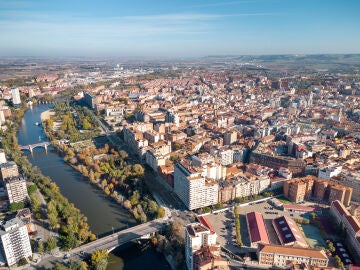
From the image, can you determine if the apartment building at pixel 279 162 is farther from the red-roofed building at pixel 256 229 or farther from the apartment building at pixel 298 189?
the red-roofed building at pixel 256 229

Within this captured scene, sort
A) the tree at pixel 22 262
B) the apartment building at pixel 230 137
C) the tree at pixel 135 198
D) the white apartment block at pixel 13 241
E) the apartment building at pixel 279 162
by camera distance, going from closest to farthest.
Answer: the white apartment block at pixel 13 241 → the tree at pixel 22 262 → the tree at pixel 135 198 → the apartment building at pixel 279 162 → the apartment building at pixel 230 137

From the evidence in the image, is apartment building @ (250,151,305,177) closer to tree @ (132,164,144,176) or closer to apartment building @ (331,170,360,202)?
apartment building @ (331,170,360,202)

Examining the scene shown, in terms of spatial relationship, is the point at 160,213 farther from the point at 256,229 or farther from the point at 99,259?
the point at 256,229

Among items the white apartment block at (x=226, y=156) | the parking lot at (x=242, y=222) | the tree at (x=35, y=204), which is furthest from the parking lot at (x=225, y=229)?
the tree at (x=35, y=204)

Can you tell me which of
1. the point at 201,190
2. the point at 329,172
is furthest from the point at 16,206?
the point at 329,172

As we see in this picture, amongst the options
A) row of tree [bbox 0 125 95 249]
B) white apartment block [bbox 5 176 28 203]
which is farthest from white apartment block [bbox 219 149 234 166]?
white apartment block [bbox 5 176 28 203]

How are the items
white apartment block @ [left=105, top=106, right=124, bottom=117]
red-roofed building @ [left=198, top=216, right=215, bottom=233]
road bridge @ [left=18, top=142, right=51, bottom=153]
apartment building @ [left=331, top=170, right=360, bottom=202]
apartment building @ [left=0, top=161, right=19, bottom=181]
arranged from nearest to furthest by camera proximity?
red-roofed building @ [left=198, top=216, right=215, bottom=233] < apartment building @ [left=331, top=170, right=360, bottom=202] < apartment building @ [left=0, top=161, right=19, bottom=181] < road bridge @ [left=18, top=142, right=51, bottom=153] < white apartment block @ [left=105, top=106, right=124, bottom=117]
